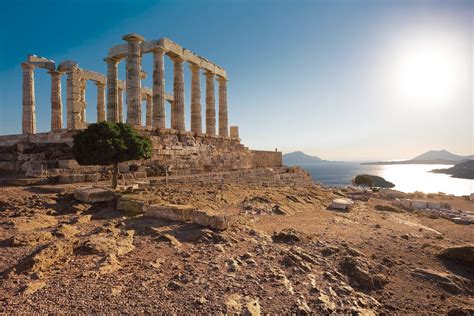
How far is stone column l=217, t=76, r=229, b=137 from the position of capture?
3112 cm

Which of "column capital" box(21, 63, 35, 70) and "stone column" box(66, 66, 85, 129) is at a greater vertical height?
"column capital" box(21, 63, 35, 70)

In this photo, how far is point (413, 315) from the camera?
5.92 metres

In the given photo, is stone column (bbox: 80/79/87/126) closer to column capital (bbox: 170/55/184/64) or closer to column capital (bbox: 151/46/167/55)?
column capital (bbox: 151/46/167/55)

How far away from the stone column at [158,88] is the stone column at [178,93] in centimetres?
198

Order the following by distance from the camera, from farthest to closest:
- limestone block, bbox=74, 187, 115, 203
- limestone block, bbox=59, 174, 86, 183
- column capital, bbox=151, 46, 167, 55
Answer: column capital, bbox=151, 46, 167, 55, limestone block, bbox=59, 174, 86, 183, limestone block, bbox=74, 187, 115, 203

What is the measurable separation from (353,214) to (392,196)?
17.6 m

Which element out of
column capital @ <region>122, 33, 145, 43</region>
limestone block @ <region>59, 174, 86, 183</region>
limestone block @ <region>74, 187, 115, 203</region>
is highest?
column capital @ <region>122, 33, 145, 43</region>

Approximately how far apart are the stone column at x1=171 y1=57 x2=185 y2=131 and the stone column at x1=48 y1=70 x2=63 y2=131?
11222 mm

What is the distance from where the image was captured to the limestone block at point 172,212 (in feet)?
30.0

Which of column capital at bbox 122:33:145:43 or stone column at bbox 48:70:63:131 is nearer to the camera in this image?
column capital at bbox 122:33:145:43

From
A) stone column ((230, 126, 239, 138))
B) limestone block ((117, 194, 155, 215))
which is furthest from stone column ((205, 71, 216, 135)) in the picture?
limestone block ((117, 194, 155, 215))

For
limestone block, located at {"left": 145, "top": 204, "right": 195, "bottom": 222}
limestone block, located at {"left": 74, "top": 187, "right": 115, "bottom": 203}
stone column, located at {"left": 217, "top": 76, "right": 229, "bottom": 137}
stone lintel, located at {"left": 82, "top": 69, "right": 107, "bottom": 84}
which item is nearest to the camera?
limestone block, located at {"left": 145, "top": 204, "right": 195, "bottom": 222}

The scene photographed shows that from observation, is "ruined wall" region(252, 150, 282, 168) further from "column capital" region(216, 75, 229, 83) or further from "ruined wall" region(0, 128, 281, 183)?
"column capital" region(216, 75, 229, 83)

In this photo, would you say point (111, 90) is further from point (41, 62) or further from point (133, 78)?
point (41, 62)
